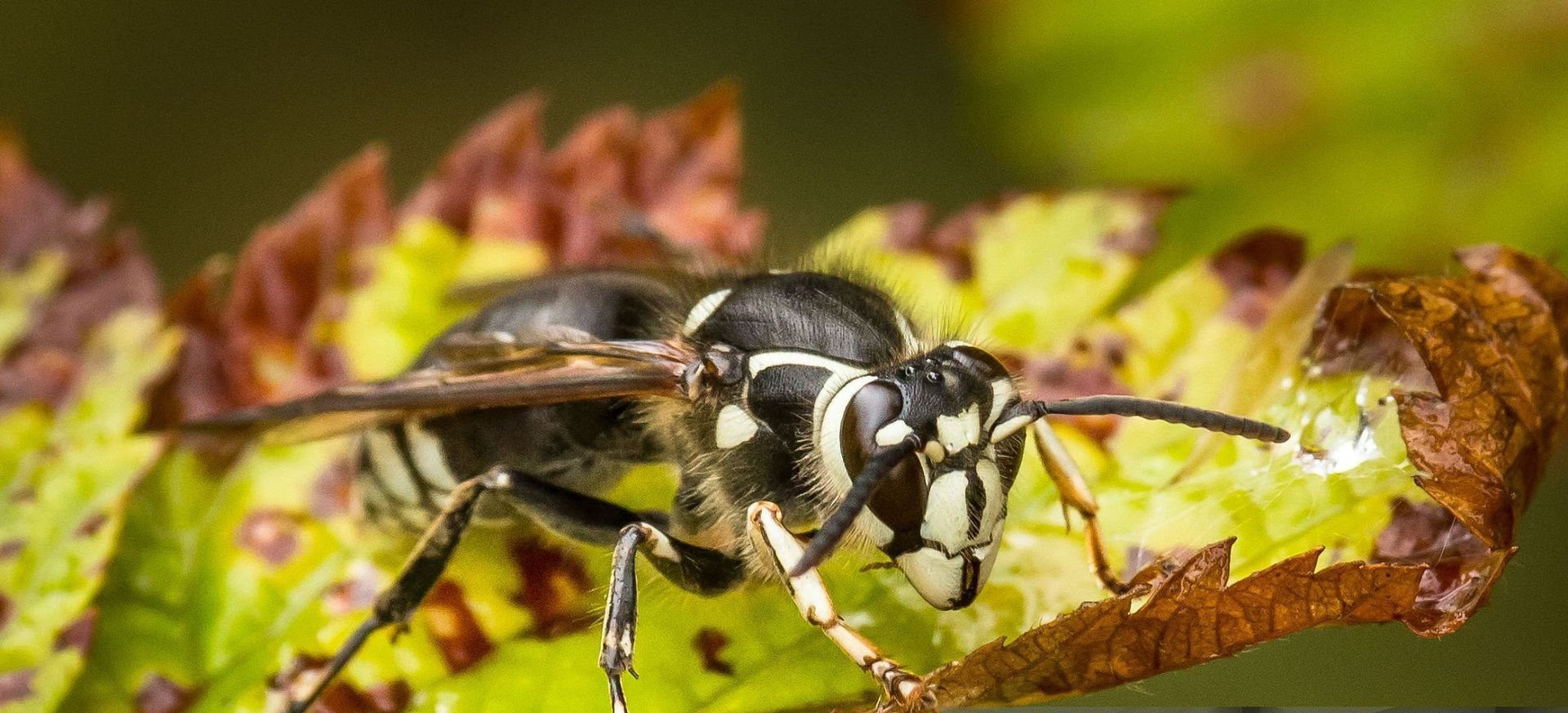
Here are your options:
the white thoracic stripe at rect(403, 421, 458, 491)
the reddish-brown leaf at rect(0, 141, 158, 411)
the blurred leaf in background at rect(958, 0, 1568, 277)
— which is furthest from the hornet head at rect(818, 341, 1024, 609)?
the blurred leaf in background at rect(958, 0, 1568, 277)

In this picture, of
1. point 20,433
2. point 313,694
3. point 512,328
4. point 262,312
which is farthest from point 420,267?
point 313,694

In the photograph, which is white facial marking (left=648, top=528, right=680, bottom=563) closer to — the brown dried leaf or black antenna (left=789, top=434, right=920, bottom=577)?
black antenna (left=789, top=434, right=920, bottom=577)

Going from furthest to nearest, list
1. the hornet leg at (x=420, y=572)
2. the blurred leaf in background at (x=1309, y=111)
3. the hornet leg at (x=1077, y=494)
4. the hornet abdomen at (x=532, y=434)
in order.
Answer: the blurred leaf in background at (x=1309, y=111) < the hornet abdomen at (x=532, y=434) < the hornet leg at (x=420, y=572) < the hornet leg at (x=1077, y=494)

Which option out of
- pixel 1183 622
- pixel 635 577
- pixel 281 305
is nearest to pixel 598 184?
pixel 281 305

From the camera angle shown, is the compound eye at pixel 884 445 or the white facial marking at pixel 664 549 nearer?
the compound eye at pixel 884 445

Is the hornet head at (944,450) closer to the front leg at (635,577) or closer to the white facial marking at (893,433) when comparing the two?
the white facial marking at (893,433)

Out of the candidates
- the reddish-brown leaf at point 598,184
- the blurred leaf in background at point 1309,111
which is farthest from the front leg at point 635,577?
the blurred leaf in background at point 1309,111

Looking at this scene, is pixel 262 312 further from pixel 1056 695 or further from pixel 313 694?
pixel 1056 695
